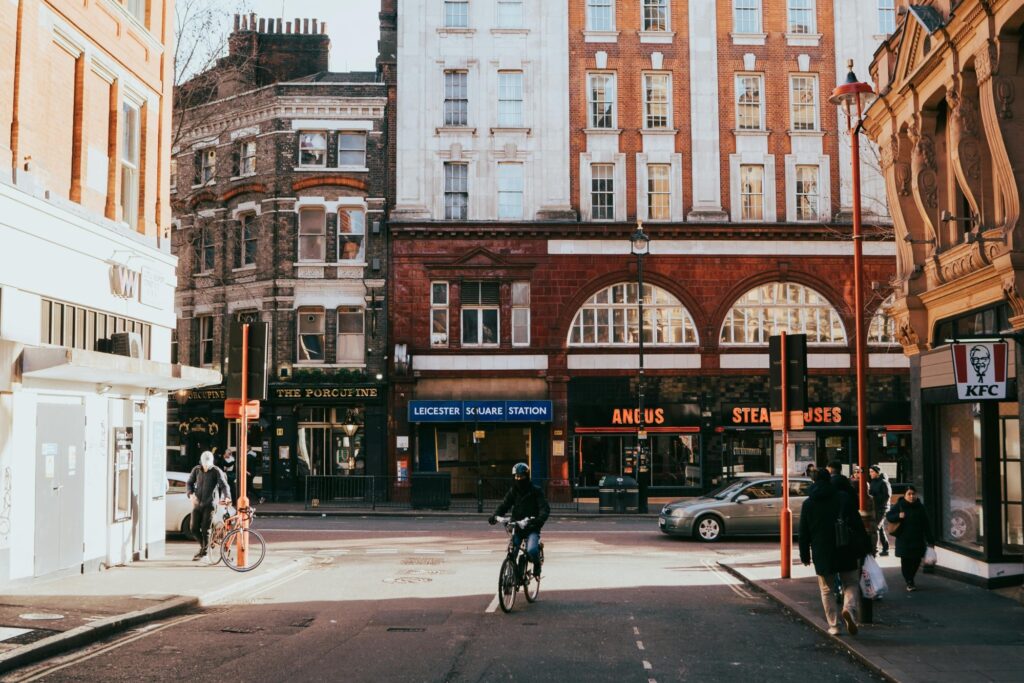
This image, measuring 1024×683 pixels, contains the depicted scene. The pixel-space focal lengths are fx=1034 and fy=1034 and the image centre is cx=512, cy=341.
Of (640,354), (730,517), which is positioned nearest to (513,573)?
(730,517)

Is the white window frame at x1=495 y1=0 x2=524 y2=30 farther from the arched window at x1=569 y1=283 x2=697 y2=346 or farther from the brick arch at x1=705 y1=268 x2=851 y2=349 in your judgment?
the brick arch at x1=705 y1=268 x2=851 y2=349

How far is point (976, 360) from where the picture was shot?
13.6 m

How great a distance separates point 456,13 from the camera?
37062mm

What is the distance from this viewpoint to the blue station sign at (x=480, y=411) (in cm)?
3475

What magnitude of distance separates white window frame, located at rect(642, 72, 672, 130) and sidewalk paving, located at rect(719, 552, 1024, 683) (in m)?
23.2

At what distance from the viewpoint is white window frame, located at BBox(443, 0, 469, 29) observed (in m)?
37.0

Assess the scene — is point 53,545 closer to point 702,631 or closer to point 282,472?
point 702,631

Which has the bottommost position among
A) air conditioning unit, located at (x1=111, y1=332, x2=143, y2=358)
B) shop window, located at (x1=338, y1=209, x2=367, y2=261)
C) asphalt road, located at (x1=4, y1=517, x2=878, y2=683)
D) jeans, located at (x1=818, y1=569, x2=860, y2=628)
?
asphalt road, located at (x1=4, y1=517, x2=878, y2=683)

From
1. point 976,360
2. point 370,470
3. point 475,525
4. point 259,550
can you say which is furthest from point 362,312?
point 976,360

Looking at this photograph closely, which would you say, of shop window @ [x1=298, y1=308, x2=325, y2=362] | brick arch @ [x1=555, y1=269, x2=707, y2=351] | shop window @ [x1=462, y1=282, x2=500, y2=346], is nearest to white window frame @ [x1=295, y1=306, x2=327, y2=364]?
shop window @ [x1=298, y1=308, x2=325, y2=362]

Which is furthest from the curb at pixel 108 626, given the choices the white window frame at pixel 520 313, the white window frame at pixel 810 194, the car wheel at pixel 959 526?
the white window frame at pixel 810 194

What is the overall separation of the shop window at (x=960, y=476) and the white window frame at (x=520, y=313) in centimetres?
2014

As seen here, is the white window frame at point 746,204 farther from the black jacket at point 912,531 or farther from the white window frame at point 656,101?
the black jacket at point 912,531

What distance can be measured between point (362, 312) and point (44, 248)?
2203cm
